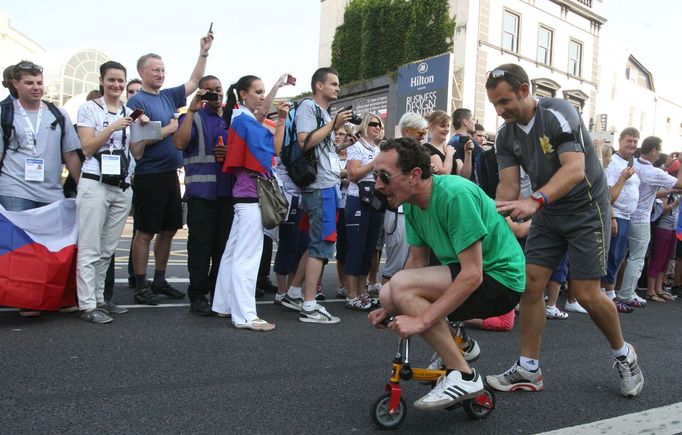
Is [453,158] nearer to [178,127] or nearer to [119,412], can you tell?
[178,127]

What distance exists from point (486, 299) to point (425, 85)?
76.6 ft

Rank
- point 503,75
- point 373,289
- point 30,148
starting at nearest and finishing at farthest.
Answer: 1. point 503,75
2. point 30,148
3. point 373,289

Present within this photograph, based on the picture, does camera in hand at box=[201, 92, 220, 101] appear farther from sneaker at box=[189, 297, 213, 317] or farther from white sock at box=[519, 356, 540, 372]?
white sock at box=[519, 356, 540, 372]

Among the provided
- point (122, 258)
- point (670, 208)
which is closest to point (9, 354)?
point (122, 258)

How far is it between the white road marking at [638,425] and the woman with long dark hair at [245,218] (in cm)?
243

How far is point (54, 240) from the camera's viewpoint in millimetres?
4500

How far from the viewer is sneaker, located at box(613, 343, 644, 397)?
11.0ft

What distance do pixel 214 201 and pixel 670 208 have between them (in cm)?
627

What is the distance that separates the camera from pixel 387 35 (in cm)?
2886

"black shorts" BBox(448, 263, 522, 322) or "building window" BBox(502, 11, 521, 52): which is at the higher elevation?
"building window" BBox(502, 11, 521, 52)

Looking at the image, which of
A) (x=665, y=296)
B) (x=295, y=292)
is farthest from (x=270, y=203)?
(x=665, y=296)

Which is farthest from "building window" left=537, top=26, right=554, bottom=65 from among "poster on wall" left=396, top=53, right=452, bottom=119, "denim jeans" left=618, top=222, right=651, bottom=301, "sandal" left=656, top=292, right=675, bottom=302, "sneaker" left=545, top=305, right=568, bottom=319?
"sneaker" left=545, top=305, right=568, bottom=319

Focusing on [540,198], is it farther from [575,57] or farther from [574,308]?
[575,57]

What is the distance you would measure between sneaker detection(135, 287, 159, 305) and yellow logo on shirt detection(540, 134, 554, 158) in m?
3.54
